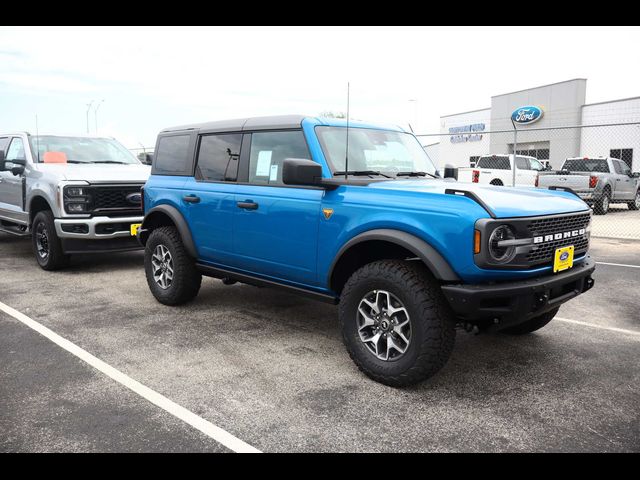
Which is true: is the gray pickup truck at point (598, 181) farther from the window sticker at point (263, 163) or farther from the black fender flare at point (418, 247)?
the black fender flare at point (418, 247)

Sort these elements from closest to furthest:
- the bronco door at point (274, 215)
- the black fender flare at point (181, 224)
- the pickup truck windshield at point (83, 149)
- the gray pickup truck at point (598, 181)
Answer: the bronco door at point (274, 215)
the black fender flare at point (181, 224)
the pickup truck windshield at point (83, 149)
the gray pickup truck at point (598, 181)

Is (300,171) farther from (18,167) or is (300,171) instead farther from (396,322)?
(18,167)

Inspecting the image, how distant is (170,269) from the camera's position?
226 inches

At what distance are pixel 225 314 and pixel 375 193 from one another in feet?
7.76

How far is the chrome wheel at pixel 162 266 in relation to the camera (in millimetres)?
5758

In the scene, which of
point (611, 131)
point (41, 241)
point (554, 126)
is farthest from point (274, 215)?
point (611, 131)

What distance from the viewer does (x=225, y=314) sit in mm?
5531

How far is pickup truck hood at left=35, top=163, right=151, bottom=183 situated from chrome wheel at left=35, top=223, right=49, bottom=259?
2.60ft

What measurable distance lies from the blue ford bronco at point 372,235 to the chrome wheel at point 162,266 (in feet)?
0.16

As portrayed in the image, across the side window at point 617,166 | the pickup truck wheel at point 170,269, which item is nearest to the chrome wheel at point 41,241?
the pickup truck wheel at point 170,269

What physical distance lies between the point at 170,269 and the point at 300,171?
2449mm

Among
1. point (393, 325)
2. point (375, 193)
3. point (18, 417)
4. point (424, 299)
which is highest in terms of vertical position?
point (375, 193)
